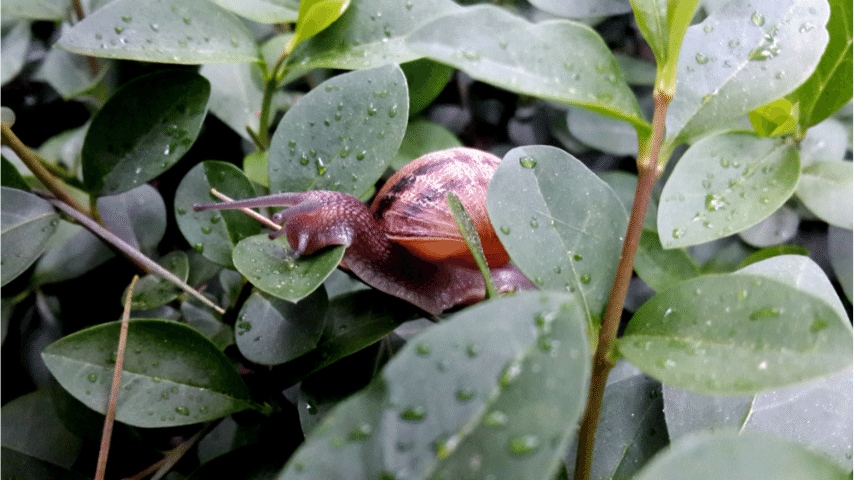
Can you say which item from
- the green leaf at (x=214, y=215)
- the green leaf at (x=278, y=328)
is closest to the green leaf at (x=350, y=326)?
the green leaf at (x=278, y=328)

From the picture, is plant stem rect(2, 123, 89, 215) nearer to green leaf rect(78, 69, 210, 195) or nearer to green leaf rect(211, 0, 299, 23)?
green leaf rect(78, 69, 210, 195)

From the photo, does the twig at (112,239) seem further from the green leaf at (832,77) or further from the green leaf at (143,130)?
the green leaf at (832,77)

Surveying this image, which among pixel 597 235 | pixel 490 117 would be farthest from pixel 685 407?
pixel 490 117

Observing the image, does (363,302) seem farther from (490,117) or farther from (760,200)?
(490,117)

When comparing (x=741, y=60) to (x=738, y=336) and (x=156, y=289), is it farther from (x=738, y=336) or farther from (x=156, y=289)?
(x=156, y=289)

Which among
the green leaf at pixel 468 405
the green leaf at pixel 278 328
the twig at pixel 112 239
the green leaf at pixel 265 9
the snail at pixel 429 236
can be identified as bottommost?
the snail at pixel 429 236
